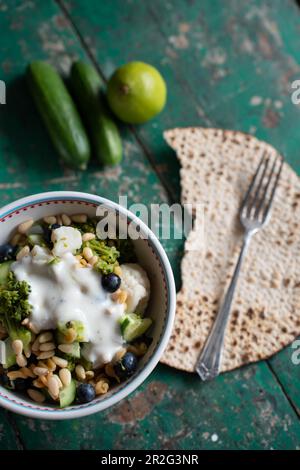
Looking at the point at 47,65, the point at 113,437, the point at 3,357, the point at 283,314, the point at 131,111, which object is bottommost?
the point at 113,437

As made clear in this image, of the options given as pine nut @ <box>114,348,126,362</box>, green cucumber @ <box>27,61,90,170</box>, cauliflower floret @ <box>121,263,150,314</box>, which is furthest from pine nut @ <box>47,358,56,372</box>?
green cucumber @ <box>27,61,90,170</box>

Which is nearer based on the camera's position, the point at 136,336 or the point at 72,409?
the point at 72,409

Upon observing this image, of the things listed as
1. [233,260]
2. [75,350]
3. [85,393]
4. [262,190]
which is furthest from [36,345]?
[262,190]

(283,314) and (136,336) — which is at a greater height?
(136,336)

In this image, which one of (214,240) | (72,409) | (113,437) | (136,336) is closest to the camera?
(72,409)

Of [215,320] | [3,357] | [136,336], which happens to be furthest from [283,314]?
[3,357]

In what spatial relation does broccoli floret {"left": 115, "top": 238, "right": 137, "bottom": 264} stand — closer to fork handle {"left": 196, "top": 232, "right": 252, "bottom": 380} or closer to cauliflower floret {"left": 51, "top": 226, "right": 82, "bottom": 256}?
cauliflower floret {"left": 51, "top": 226, "right": 82, "bottom": 256}

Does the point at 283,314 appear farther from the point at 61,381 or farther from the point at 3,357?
the point at 3,357

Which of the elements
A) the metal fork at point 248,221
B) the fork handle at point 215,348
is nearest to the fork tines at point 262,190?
the metal fork at point 248,221
